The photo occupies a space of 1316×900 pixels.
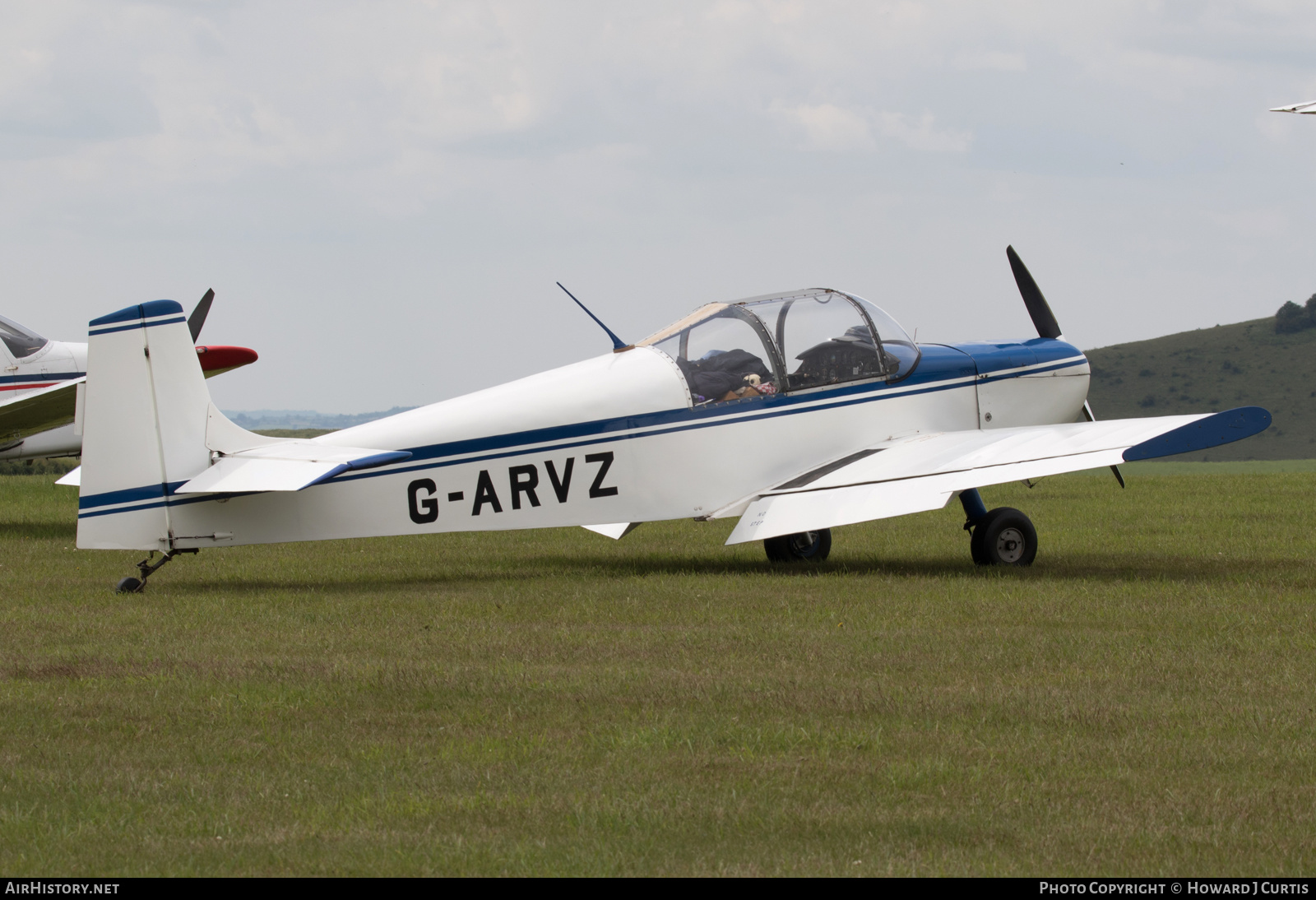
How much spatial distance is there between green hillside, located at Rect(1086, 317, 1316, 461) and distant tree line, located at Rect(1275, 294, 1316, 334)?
0.71m

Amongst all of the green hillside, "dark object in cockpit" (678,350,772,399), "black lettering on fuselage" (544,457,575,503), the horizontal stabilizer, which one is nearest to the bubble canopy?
"dark object in cockpit" (678,350,772,399)

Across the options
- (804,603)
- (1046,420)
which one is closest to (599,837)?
(804,603)

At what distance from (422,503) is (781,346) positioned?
11.0ft

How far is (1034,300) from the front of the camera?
45.6 feet

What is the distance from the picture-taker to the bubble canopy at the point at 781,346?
37.3 feet

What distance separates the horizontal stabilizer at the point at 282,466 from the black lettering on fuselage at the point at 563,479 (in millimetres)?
1126

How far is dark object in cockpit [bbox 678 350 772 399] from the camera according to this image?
1129cm

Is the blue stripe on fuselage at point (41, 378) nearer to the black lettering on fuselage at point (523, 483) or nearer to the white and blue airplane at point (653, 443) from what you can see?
the white and blue airplane at point (653, 443)

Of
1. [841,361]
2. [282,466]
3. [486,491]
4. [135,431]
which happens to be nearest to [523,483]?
[486,491]

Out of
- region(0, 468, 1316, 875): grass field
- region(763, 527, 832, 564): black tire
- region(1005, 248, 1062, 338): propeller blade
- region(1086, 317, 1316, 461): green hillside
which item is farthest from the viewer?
region(1086, 317, 1316, 461): green hillside

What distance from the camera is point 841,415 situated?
11836mm

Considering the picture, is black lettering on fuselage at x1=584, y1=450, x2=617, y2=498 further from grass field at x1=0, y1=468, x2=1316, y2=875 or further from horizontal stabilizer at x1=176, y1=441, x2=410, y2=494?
horizontal stabilizer at x1=176, y1=441, x2=410, y2=494
